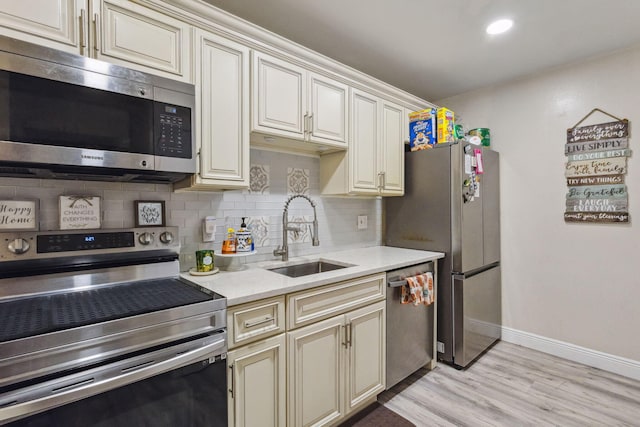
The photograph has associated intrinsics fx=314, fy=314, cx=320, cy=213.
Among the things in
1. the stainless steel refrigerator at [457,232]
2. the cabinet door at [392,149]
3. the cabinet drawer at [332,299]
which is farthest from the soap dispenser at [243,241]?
the stainless steel refrigerator at [457,232]

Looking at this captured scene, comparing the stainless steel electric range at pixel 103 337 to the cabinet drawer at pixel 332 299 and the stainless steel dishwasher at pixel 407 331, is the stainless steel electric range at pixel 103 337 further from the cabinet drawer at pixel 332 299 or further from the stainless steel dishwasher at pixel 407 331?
the stainless steel dishwasher at pixel 407 331

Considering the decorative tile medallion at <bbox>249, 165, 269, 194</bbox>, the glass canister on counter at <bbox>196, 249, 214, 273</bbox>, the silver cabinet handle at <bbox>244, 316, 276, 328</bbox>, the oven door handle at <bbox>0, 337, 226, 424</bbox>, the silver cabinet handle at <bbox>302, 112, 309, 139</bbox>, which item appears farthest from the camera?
the decorative tile medallion at <bbox>249, 165, 269, 194</bbox>

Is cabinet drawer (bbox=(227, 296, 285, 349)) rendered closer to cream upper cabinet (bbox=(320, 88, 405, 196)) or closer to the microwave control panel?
the microwave control panel

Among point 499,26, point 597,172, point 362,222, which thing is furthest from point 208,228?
point 597,172

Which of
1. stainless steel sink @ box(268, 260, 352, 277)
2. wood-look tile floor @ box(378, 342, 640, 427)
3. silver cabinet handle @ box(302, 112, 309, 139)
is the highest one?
silver cabinet handle @ box(302, 112, 309, 139)

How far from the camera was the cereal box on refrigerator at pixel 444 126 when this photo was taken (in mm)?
2541

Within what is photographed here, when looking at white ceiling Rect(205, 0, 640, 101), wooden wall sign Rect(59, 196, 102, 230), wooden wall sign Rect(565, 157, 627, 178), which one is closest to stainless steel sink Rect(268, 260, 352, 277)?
wooden wall sign Rect(59, 196, 102, 230)

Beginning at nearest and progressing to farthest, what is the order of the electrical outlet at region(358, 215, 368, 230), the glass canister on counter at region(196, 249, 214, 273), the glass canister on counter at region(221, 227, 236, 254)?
the glass canister on counter at region(196, 249, 214, 273)
the glass canister on counter at region(221, 227, 236, 254)
the electrical outlet at region(358, 215, 368, 230)

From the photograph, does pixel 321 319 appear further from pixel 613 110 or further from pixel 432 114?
pixel 613 110

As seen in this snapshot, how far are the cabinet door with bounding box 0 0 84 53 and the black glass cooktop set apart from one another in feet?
3.09

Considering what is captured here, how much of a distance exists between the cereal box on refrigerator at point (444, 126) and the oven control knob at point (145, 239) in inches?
86.0

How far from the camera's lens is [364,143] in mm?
2322

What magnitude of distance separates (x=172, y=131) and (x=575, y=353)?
10.7ft

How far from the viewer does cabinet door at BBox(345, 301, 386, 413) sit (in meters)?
1.74
